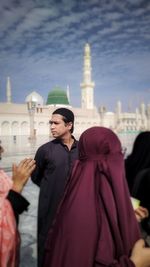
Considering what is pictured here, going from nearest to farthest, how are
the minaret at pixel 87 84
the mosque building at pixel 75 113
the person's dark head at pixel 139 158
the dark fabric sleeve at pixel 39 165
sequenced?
1. the person's dark head at pixel 139 158
2. the dark fabric sleeve at pixel 39 165
3. the mosque building at pixel 75 113
4. the minaret at pixel 87 84

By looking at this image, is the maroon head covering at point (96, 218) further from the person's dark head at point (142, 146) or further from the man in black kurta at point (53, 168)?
the man in black kurta at point (53, 168)

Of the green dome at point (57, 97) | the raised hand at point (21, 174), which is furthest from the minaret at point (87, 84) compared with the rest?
the raised hand at point (21, 174)

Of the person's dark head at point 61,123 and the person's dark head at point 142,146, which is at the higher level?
the person's dark head at point 61,123

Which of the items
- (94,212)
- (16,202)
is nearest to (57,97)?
(16,202)

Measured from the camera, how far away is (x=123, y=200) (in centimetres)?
110

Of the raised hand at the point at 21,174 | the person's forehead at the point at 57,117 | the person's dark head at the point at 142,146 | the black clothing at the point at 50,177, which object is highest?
the person's forehead at the point at 57,117

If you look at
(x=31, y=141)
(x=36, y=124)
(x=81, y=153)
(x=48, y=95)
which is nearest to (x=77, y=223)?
(x=81, y=153)

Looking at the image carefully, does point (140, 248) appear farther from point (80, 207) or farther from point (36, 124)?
point (36, 124)

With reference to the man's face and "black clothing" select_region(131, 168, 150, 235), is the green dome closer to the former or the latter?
the man's face

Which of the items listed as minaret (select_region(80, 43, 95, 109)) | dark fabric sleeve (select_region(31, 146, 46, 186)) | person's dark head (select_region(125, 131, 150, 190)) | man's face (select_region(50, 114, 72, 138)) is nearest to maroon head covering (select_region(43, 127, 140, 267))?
person's dark head (select_region(125, 131, 150, 190))

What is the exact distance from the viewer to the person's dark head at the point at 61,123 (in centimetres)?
243

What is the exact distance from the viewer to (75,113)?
37.0 metres

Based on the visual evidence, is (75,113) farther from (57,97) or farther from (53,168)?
(53,168)

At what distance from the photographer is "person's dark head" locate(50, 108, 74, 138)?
95.8 inches
